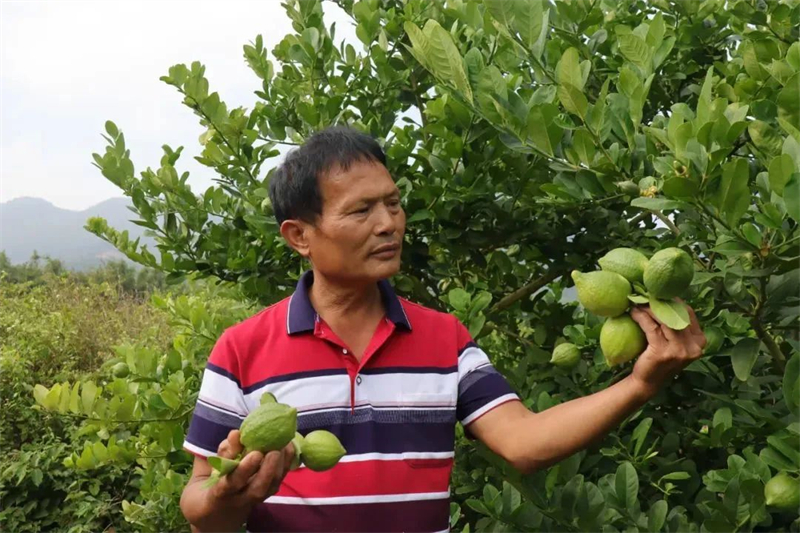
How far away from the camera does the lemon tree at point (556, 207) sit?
1.54 meters

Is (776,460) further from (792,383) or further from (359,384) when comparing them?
(359,384)

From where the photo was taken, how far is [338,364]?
161 centimetres

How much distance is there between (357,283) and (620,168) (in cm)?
60

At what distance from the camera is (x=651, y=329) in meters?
1.26

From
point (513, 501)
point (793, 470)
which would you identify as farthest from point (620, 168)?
point (513, 501)

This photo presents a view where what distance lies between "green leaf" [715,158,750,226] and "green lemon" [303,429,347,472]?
2.53ft

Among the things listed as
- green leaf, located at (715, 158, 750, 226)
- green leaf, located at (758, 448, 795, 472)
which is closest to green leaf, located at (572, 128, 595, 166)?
green leaf, located at (715, 158, 750, 226)

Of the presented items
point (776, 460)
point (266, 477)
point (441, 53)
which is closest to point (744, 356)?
point (776, 460)

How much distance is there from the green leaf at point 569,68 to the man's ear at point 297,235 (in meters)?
0.62

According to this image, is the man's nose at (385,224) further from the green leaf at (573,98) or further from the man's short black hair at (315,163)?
the green leaf at (573,98)

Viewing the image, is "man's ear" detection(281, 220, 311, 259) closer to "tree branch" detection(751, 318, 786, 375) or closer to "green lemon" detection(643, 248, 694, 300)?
"green lemon" detection(643, 248, 694, 300)

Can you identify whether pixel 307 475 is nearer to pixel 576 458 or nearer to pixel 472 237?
pixel 576 458

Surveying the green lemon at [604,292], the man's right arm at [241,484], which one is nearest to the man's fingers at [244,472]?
the man's right arm at [241,484]

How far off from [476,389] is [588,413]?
284mm
